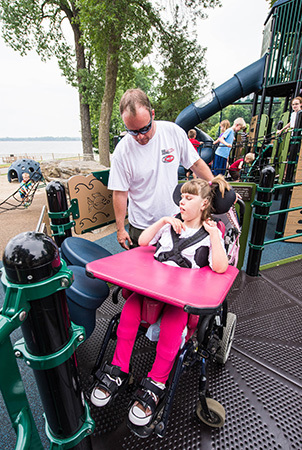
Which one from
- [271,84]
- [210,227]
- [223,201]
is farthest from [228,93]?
[210,227]

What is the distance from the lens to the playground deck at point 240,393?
50.3 inches

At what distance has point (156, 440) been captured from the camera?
128cm

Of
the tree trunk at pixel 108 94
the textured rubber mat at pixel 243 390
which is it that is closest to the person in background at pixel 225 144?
the tree trunk at pixel 108 94

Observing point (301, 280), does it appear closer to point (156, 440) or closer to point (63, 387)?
point (156, 440)

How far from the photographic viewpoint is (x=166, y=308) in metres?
1.31

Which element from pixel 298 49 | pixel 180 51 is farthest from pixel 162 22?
pixel 298 49

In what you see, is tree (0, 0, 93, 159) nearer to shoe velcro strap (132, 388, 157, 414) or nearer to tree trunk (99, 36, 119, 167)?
tree trunk (99, 36, 119, 167)

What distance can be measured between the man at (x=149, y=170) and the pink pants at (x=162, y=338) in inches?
34.8

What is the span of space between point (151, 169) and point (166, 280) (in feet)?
3.22

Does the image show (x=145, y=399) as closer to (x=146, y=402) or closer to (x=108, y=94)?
(x=146, y=402)

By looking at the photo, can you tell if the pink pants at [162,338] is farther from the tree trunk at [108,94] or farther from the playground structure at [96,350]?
the tree trunk at [108,94]

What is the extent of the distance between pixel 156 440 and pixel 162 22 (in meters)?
10.3

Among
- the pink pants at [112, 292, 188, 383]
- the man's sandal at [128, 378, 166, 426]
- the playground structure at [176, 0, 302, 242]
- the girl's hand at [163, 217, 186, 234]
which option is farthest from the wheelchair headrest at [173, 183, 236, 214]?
the playground structure at [176, 0, 302, 242]

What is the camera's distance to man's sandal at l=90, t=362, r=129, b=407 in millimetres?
1217
